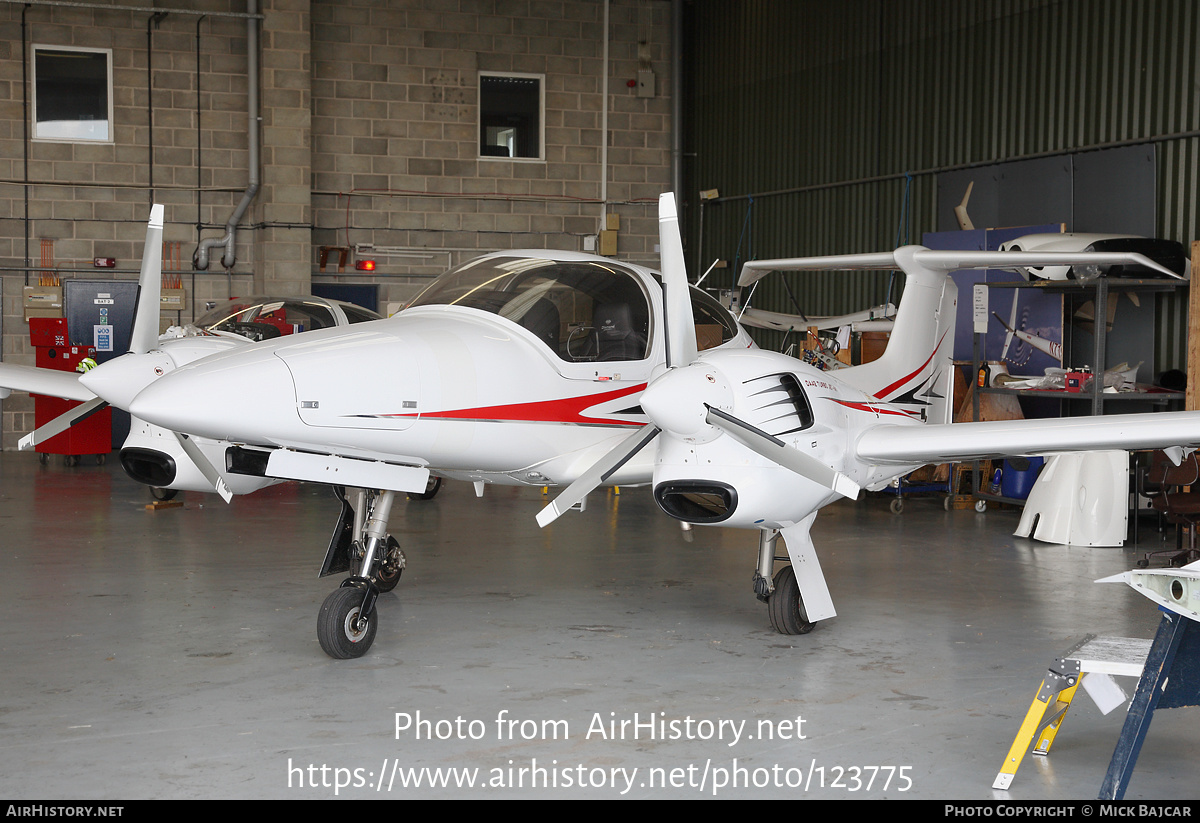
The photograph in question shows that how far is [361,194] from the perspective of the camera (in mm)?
16109

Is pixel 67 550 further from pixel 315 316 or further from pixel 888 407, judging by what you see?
pixel 888 407

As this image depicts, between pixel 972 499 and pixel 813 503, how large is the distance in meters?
6.06

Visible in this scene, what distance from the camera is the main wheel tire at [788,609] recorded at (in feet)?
19.4

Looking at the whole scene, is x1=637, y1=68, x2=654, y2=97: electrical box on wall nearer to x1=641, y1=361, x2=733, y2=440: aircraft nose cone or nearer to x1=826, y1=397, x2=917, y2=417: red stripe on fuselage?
x1=826, y1=397, x2=917, y2=417: red stripe on fuselage

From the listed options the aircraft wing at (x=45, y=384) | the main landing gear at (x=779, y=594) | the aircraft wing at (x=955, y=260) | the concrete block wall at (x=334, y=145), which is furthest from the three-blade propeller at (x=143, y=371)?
the concrete block wall at (x=334, y=145)

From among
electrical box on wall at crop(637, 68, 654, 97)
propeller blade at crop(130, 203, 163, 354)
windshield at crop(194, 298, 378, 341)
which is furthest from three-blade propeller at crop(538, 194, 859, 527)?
electrical box on wall at crop(637, 68, 654, 97)

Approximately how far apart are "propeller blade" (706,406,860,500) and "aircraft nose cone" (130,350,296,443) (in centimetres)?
191

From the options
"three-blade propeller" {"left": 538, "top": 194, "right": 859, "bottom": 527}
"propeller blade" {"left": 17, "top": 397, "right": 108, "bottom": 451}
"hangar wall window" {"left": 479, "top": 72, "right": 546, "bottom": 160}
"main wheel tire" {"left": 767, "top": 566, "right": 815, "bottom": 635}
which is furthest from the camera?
"hangar wall window" {"left": 479, "top": 72, "right": 546, "bottom": 160}

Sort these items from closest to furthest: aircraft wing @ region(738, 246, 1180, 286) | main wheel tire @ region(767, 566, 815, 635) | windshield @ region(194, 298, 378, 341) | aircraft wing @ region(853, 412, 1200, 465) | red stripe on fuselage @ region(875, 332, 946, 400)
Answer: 1. aircraft wing @ region(853, 412, 1200, 465)
2. main wheel tire @ region(767, 566, 815, 635)
3. aircraft wing @ region(738, 246, 1180, 286)
4. red stripe on fuselage @ region(875, 332, 946, 400)
5. windshield @ region(194, 298, 378, 341)

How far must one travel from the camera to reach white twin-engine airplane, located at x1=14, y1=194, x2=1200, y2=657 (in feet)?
16.5

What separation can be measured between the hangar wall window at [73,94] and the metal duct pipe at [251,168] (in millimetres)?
1896

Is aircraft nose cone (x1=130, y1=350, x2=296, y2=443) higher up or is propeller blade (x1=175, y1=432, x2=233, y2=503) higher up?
aircraft nose cone (x1=130, y1=350, x2=296, y2=443)

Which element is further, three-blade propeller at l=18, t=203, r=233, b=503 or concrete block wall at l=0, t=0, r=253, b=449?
concrete block wall at l=0, t=0, r=253, b=449

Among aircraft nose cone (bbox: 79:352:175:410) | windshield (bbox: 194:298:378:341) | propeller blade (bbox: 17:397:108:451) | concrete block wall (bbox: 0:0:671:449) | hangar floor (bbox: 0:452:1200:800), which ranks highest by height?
concrete block wall (bbox: 0:0:671:449)
